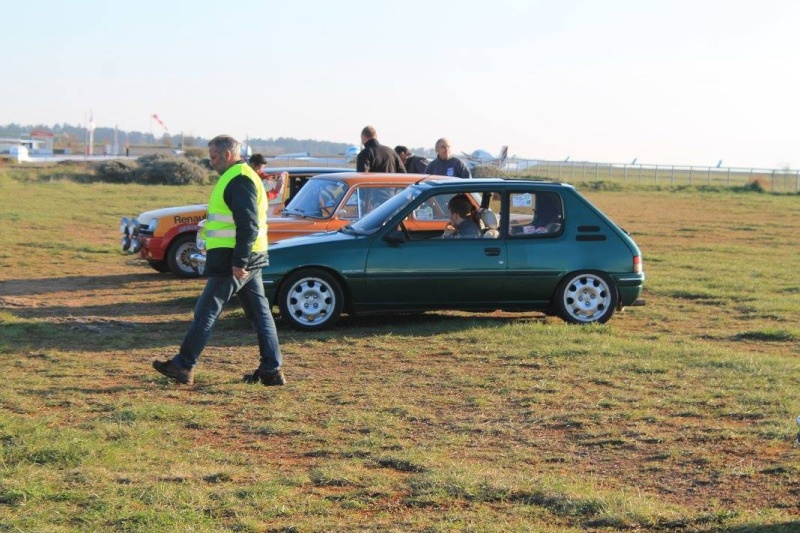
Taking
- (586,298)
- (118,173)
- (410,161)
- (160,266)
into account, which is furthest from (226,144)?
(118,173)

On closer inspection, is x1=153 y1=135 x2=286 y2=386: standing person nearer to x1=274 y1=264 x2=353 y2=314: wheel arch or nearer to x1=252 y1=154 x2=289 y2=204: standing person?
x1=274 y1=264 x2=353 y2=314: wheel arch

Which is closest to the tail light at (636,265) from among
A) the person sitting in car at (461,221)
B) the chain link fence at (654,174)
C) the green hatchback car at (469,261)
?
the green hatchback car at (469,261)

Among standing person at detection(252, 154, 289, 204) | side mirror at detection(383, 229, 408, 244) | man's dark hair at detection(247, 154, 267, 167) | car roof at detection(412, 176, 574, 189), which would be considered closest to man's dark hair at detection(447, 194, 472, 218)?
car roof at detection(412, 176, 574, 189)

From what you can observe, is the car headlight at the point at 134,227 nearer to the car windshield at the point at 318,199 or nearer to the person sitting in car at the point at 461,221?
the car windshield at the point at 318,199

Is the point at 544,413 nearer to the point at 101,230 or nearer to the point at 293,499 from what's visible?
the point at 293,499

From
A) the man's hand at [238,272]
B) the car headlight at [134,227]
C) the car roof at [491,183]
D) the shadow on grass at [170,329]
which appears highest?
the car roof at [491,183]

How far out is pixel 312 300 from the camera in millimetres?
11195

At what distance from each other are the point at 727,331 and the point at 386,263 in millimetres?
3638

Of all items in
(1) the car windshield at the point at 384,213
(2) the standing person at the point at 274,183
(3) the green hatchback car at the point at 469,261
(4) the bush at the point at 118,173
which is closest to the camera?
(3) the green hatchback car at the point at 469,261

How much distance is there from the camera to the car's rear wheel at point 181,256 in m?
15.9

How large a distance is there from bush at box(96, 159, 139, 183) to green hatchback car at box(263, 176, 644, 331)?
37.3m

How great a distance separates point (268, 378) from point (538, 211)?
4.25 metres

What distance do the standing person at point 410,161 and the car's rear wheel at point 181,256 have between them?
3.61 m

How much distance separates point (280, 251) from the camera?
1113 centimetres
